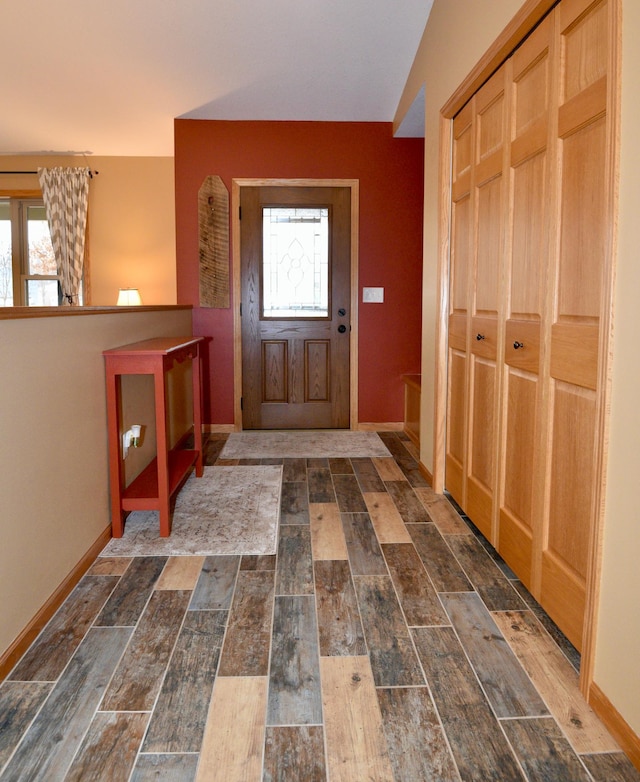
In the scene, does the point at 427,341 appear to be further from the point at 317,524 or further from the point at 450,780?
the point at 450,780

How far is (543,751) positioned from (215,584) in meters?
1.28

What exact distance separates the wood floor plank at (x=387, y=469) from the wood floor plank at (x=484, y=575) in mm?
1003

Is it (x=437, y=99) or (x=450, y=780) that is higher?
(x=437, y=99)

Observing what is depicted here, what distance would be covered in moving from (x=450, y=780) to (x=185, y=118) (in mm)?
4804

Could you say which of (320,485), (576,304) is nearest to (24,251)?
(320,485)

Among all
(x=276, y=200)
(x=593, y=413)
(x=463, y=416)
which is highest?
(x=276, y=200)

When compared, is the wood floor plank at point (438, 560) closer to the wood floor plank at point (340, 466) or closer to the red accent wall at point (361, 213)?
the wood floor plank at point (340, 466)

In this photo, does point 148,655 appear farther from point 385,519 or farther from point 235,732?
point 385,519

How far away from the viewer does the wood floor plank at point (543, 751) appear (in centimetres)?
136

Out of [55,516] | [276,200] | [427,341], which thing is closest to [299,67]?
[276,200]

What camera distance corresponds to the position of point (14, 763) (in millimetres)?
1399

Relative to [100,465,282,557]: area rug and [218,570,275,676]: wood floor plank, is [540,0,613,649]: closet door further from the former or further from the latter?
[100,465,282,557]: area rug

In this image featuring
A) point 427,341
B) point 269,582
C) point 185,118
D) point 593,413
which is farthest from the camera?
point 185,118

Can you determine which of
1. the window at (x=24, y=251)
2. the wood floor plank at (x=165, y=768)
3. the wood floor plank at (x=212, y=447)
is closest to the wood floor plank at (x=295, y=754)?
the wood floor plank at (x=165, y=768)
